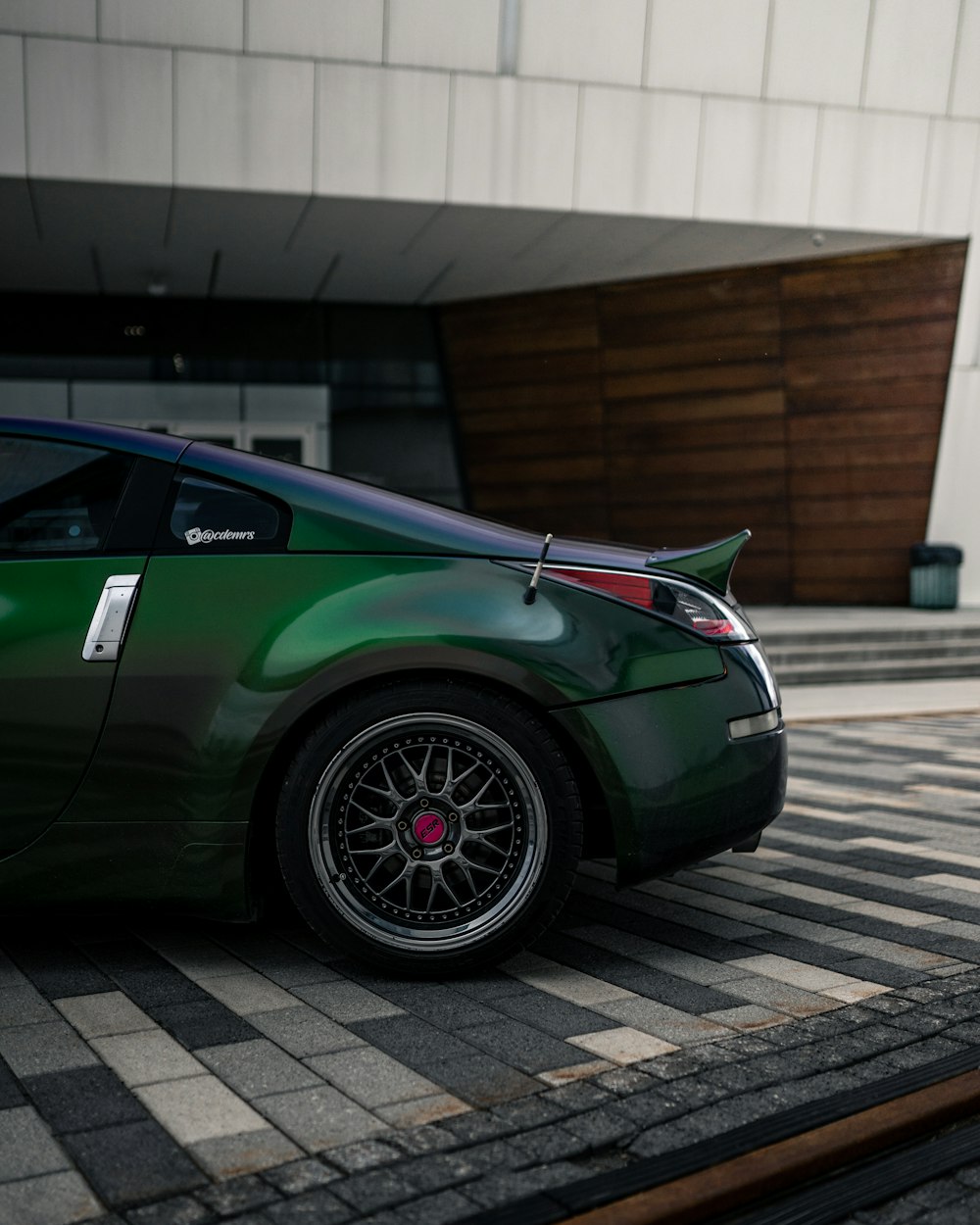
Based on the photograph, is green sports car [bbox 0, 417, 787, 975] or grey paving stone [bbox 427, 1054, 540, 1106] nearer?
grey paving stone [bbox 427, 1054, 540, 1106]

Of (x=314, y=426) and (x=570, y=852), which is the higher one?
(x=314, y=426)

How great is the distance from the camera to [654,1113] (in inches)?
94.6

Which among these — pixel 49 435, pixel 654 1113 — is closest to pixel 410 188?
pixel 49 435

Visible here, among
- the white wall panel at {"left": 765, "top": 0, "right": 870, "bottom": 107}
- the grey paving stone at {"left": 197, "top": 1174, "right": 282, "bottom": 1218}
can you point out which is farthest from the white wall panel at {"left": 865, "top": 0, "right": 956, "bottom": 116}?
the grey paving stone at {"left": 197, "top": 1174, "right": 282, "bottom": 1218}

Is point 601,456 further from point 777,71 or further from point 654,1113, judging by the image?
point 654,1113

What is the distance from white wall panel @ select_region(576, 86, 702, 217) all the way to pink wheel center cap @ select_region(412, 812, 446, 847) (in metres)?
11.9

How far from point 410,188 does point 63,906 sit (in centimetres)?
1157

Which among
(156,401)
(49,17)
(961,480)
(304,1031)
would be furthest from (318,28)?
(304,1031)

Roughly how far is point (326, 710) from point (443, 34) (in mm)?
12098

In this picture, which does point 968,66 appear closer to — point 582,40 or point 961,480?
point 582,40

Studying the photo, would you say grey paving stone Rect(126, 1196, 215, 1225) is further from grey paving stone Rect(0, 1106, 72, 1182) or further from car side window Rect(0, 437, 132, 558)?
car side window Rect(0, 437, 132, 558)

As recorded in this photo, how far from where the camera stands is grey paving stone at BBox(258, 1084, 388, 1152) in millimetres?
2291

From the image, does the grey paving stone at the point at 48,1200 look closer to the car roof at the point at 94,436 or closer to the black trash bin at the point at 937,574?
the car roof at the point at 94,436

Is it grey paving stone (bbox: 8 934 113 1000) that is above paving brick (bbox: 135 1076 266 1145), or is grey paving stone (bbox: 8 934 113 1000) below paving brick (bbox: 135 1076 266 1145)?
below
